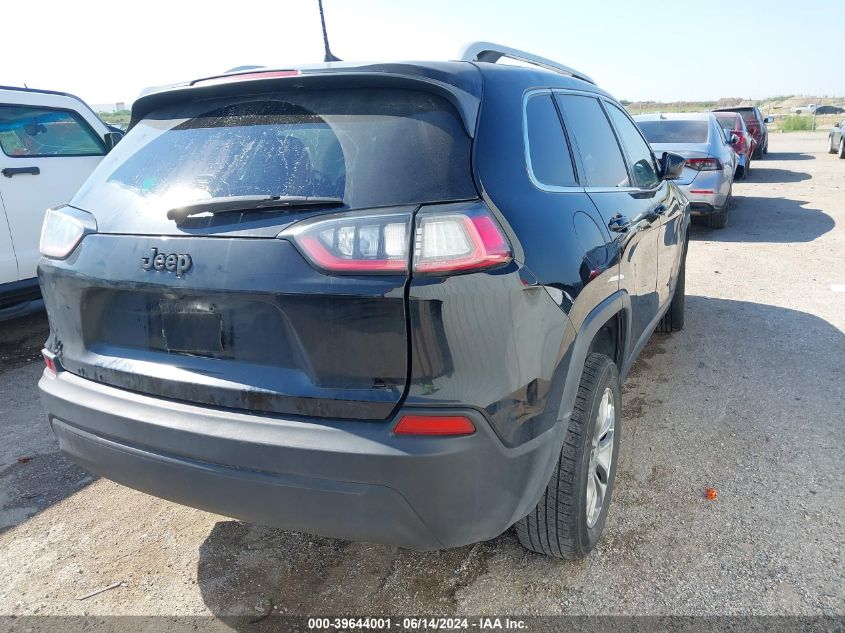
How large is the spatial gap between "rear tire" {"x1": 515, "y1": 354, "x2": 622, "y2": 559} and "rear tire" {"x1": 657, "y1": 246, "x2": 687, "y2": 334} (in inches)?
99.3

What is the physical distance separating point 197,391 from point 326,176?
75 cm

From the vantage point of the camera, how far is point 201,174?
2047 millimetres

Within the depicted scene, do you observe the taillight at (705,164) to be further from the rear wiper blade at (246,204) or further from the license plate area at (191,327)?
the license plate area at (191,327)

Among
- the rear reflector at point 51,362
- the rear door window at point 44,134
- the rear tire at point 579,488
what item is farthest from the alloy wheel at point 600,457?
the rear door window at point 44,134

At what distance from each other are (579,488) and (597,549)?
0.49 meters

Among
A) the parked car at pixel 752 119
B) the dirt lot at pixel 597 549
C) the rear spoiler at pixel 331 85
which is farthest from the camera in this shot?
the parked car at pixel 752 119

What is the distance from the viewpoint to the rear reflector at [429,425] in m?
1.72

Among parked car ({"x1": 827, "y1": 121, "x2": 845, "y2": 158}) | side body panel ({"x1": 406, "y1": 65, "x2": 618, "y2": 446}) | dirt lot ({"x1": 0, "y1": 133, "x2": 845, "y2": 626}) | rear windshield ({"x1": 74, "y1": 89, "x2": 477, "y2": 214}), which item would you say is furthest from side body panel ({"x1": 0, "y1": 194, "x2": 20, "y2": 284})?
parked car ({"x1": 827, "y1": 121, "x2": 845, "y2": 158})

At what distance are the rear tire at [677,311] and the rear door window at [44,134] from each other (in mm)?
5258

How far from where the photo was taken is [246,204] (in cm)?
186

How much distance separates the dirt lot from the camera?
233 cm

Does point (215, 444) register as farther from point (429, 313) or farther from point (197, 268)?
point (429, 313)

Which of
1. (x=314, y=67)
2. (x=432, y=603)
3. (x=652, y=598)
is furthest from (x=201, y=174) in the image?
(x=652, y=598)

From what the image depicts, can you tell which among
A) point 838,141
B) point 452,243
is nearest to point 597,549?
point 452,243
